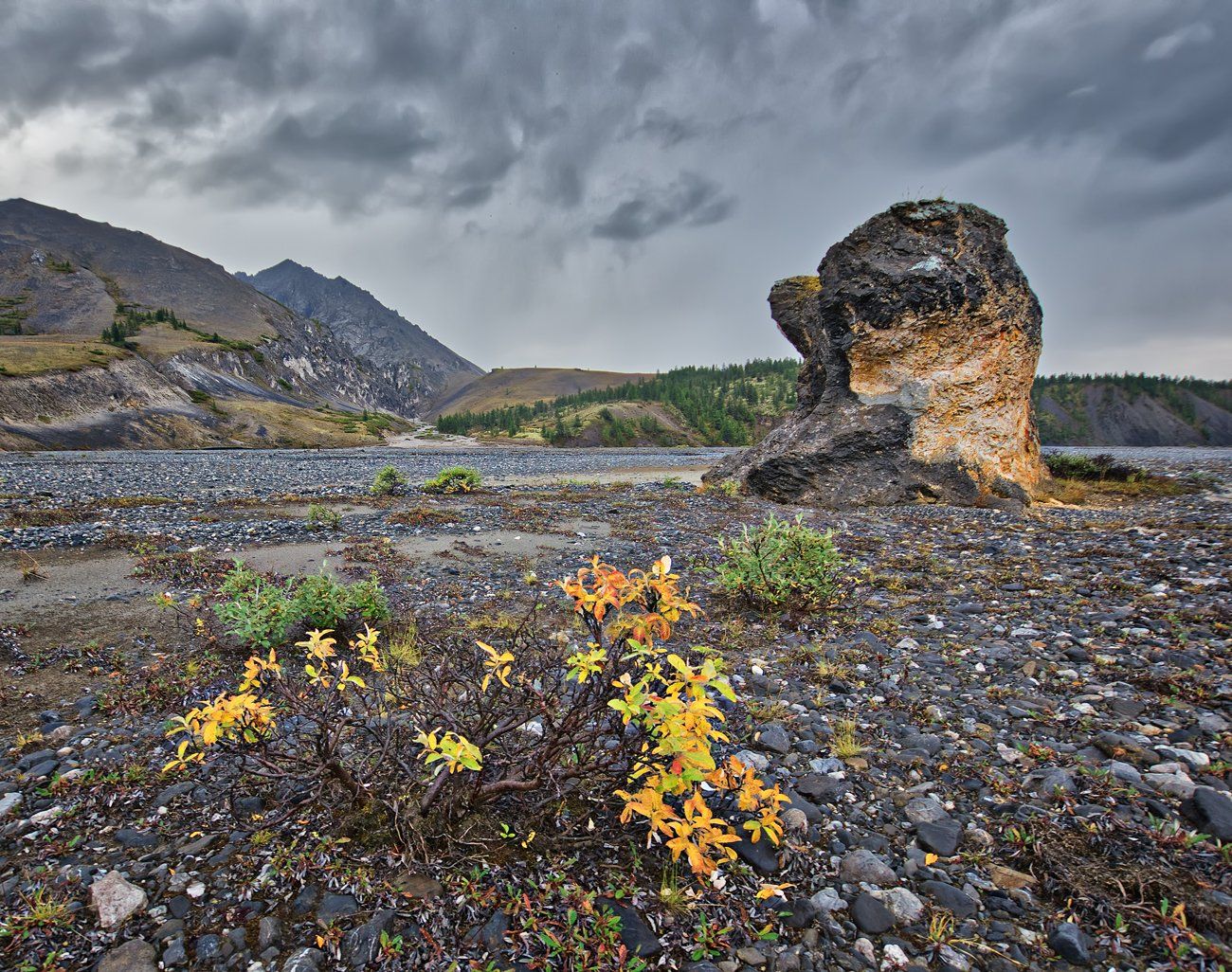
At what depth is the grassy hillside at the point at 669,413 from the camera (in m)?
111

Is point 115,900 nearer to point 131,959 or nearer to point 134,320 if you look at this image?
point 131,959

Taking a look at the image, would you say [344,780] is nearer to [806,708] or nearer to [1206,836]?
[806,708]

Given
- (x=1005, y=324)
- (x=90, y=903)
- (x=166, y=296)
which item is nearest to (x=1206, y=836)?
(x=90, y=903)

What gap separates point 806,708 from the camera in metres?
4.98

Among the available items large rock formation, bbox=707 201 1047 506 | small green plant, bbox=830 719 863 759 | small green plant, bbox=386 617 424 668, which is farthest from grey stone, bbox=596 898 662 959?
large rock formation, bbox=707 201 1047 506

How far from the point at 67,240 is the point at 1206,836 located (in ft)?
983

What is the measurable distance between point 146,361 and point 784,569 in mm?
113771

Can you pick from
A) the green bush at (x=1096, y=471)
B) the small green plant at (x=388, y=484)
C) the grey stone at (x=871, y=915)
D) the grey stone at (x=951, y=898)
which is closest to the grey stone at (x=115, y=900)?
the grey stone at (x=871, y=915)

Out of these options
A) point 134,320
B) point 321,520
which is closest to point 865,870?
point 321,520

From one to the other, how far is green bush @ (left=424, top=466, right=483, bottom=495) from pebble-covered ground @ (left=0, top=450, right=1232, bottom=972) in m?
16.1

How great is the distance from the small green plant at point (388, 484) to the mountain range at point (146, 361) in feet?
180

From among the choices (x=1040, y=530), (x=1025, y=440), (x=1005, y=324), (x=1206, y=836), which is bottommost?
(x=1206, y=836)

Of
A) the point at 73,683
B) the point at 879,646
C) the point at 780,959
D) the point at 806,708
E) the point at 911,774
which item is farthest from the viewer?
the point at 879,646

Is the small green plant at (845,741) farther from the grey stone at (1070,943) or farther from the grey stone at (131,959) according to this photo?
the grey stone at (131,959)
